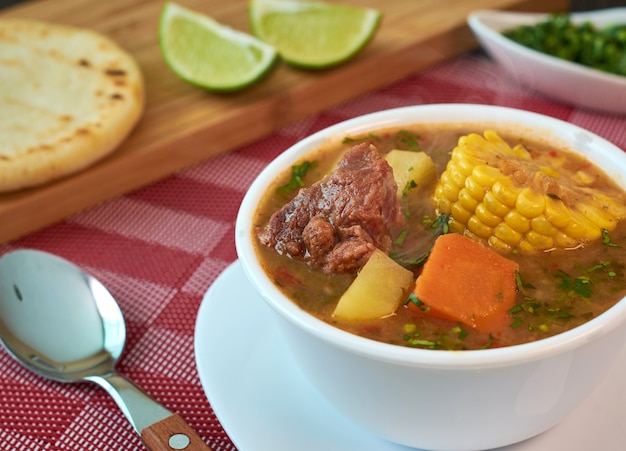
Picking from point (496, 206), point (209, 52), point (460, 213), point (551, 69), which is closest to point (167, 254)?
point (209, 52)

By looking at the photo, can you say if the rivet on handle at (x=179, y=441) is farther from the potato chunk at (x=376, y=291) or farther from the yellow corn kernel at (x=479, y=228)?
the yellow corn kernel at (x=479, y=228)

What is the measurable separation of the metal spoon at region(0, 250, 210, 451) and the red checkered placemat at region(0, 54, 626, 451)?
7 centimetres

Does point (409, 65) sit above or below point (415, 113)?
below

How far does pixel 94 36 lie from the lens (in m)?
3.60

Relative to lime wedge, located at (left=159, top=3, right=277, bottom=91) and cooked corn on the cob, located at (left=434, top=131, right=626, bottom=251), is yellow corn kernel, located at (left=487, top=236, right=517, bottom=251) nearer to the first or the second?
cooked corn on the cob, located at (left=434, top=131, right=626, bottom=251)

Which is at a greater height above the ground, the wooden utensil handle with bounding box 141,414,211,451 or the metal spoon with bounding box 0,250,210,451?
the wooden utensil handle with bounding box 141,414,211,451

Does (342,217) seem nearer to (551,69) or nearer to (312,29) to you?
(551,69)

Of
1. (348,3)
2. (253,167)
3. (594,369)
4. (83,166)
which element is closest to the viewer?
(594,369)

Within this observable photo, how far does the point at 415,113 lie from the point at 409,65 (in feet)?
4.76

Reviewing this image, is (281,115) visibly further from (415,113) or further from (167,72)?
(415,113)

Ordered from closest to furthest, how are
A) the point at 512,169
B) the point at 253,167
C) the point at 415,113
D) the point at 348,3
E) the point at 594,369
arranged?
1. the point at 594,369
2. the point at 512,169
3. the point at 415,113
4. the point at 253,167
5. the point at 348,3

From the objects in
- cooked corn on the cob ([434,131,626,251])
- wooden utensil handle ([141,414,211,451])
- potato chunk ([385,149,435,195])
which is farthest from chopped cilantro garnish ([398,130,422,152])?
wooden utensil handle ([141,414,211,451])

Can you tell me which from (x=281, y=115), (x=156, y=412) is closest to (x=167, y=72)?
(x=281, y=115)

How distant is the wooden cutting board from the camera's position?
3.02m
